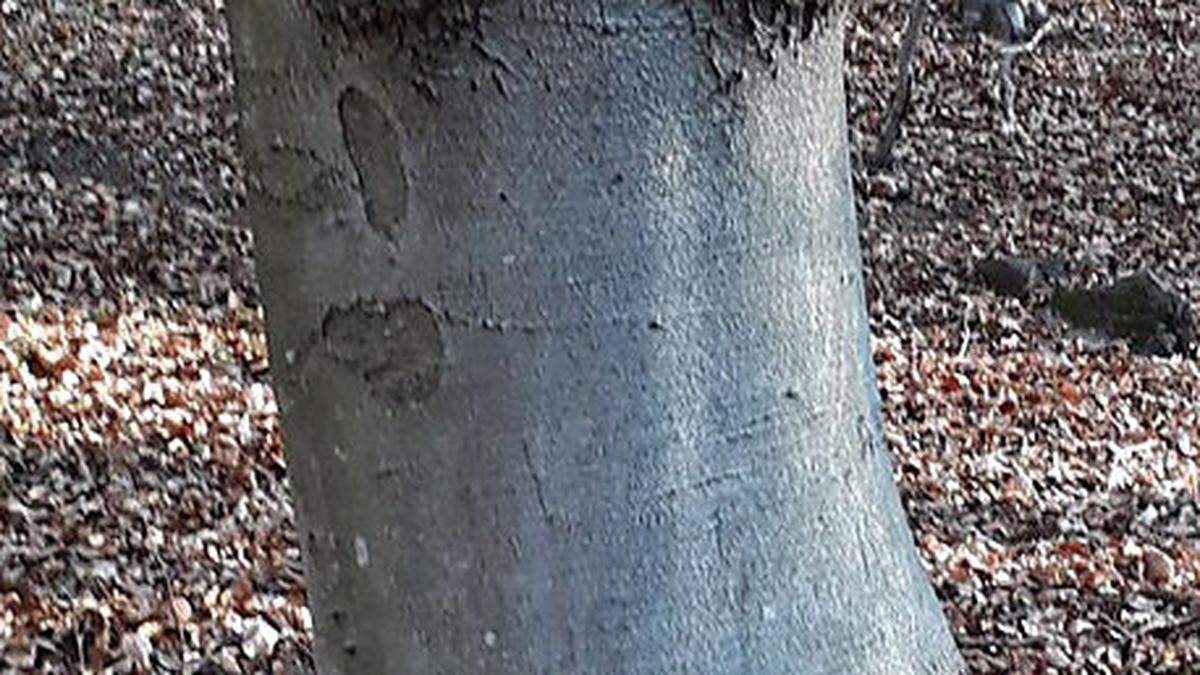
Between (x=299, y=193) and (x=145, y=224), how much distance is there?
8226 millimetres

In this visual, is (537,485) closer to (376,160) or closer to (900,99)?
(376,160)

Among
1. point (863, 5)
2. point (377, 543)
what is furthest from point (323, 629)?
point (863, 5)

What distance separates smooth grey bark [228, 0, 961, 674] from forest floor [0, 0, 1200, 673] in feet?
8.48

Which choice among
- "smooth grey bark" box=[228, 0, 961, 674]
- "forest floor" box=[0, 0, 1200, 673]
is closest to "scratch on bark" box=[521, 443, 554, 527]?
"smooth grey bark" box=[228, 0, 961, 674]

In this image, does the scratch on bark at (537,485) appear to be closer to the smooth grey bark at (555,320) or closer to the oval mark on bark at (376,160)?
the smooth grey bark at (555,320)

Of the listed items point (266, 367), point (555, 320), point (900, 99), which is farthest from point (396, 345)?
point (900, 99)

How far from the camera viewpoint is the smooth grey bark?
1.16 meters

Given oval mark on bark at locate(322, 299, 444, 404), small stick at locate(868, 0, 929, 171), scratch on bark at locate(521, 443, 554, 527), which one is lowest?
scratch on bark at locate(521, 443, 554, 527)

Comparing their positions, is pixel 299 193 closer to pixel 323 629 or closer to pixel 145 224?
pixel 323 629

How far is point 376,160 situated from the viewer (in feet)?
3.87

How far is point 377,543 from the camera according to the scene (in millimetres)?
1237

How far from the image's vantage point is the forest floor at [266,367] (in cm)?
420

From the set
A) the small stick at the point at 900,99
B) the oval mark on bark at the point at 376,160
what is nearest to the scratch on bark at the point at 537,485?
the oval mark on bark at the point at 376,160

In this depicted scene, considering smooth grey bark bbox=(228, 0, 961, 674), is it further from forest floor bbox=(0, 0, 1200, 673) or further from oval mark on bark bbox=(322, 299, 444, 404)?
forest floor bbox=(0, 0, 1200, 673)
